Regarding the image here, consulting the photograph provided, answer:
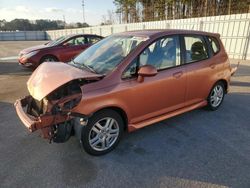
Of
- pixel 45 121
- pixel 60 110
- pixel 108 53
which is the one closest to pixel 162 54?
pixel 108 53

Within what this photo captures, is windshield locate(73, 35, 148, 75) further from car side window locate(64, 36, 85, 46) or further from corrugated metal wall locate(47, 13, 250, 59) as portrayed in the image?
corrugated metal wall locate(47, 13, 250, 59)

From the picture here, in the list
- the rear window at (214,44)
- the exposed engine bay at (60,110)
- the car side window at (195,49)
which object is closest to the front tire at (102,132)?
the exposed engine bay at (60,110)

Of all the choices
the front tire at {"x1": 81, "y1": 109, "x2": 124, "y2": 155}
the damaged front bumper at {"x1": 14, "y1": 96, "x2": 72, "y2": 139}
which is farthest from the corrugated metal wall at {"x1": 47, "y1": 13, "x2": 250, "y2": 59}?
the damaged front bumper at {"x1": 14, "y1": 96, "x2": 72, "y2": 139}

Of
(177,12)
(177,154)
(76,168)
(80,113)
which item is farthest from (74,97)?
(177,12)

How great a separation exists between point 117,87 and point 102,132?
2.24 ft

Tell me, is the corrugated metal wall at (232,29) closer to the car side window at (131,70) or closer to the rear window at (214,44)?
the rear window at (214,44)

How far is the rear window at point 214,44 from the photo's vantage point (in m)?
4.62

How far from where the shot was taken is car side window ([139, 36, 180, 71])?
346cm

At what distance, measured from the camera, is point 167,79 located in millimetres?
3650

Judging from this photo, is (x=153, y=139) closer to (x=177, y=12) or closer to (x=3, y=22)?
(x=177, y=12)

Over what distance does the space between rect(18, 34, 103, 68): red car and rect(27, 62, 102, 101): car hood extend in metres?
5.84

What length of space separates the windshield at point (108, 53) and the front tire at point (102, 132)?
0.64 meters

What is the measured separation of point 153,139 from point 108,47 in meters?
1.74

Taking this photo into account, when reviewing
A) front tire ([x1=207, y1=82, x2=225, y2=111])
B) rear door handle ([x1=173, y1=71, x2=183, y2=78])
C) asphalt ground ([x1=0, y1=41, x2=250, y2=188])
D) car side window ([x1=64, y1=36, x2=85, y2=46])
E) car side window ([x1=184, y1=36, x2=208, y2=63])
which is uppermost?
car side window ([x1=184, y1=36, x2=208, y2=63])
